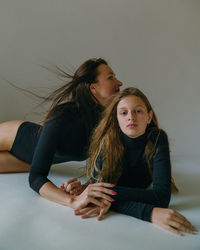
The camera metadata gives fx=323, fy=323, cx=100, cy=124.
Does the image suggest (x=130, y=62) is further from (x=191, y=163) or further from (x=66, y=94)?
(x=66, y=94)

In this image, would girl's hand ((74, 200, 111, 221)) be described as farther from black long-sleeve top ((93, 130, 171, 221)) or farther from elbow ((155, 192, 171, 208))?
elbow ((155, 192, 171, 208))

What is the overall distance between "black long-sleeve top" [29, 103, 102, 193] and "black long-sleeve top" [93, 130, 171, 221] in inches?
10.4

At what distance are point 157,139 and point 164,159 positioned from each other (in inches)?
4.7

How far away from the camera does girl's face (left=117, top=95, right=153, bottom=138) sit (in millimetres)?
1644

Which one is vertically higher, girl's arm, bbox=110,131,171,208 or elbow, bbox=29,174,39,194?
girl's arm, bbox=110,131,171,208

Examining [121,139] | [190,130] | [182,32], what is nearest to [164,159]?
[121,139]

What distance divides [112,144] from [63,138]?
0.32 meters

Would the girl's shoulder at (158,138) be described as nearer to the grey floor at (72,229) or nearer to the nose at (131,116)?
the nose at (131,116)

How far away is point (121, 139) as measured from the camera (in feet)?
5.77

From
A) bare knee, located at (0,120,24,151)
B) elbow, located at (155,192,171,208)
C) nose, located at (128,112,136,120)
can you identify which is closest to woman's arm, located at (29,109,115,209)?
elbow, located at (155,192,171,208)

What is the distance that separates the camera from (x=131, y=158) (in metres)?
1.74

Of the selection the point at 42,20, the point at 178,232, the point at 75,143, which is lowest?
the point at 178,232

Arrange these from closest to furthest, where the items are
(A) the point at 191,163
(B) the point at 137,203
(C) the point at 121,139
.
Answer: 1. (B) the point at 137,203
2. (C) the point at 121,139
3. (A) the point at 191,163

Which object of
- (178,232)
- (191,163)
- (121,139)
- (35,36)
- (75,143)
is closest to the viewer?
(178,232)
